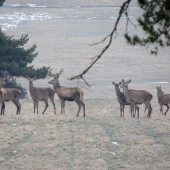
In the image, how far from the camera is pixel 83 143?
10.9m

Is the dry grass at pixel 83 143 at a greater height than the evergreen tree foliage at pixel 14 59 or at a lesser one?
lesser

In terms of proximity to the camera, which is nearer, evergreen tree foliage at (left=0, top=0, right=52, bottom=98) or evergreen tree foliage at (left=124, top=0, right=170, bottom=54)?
evergreen tree foliage at (left=124, top=0, right=170, bottom=54)

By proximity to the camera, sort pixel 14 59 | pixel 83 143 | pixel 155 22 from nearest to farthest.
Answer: pixel 155 22, pixel 83 143, pixel 14 59

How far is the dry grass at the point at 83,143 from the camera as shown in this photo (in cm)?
944

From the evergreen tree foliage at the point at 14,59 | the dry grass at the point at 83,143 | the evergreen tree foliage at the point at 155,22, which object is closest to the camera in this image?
the evergreen tree foliage at the point at 155,22

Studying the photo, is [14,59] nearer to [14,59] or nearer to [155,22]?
[14,59]

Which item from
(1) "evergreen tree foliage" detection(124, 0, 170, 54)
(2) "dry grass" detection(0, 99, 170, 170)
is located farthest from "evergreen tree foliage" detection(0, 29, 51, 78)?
(1) "evergreen tree foliage" detection(124, 0, 170, 54)

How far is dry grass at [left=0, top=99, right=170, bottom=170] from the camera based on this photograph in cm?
944

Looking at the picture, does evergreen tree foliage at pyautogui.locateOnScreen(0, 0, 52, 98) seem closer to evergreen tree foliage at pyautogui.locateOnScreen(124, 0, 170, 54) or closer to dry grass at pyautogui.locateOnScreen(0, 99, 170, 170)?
dry grass at pyautogui.locateOnScreen(0, 99, 170, 170)

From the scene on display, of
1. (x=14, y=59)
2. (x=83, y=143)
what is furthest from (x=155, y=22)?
(x=14, y=59)

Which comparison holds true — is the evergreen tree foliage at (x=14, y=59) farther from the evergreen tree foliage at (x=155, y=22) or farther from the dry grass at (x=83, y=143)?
the evergreen tree foliage at (x=155, y=22)

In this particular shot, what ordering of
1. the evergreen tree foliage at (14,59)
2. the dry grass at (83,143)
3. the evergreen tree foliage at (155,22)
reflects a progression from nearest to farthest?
the evergreen tree foliage at (155,22)
the dry grass at (83,143)
the evergreen tree foliage at (14,59)

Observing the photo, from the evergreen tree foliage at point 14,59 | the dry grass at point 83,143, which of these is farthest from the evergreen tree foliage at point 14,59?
the dry grass at point 83,143

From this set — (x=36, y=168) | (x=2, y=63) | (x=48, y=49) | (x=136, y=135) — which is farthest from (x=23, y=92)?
(x=48, y=49)
